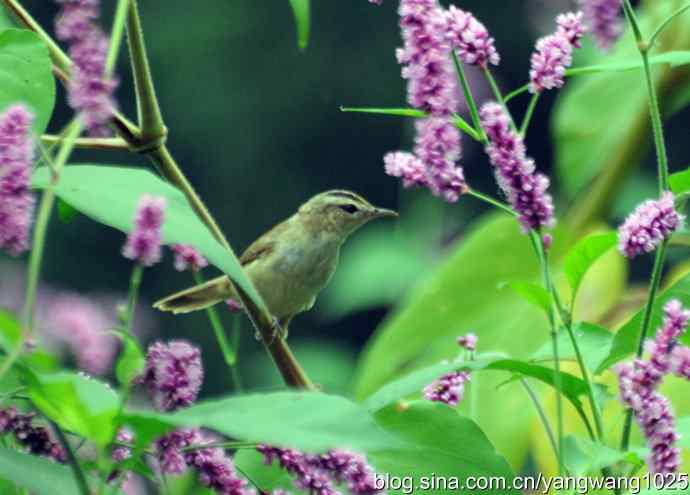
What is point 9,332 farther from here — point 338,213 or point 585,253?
point 338,213

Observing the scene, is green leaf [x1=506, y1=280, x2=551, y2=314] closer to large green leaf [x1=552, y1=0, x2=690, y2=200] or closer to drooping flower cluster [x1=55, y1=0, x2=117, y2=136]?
drooping flower cluster [x1=55, y1=0, x2=117, y2=136]

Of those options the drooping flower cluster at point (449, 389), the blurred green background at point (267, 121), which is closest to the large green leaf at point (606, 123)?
the drooping flower cluster at point (449, 389)

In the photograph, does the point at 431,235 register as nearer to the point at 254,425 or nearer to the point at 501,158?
the point at 501,158

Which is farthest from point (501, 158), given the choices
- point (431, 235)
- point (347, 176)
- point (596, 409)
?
point (347, 176)

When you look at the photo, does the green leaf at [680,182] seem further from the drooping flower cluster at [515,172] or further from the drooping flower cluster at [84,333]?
the drooping flower cluster at [84,333]

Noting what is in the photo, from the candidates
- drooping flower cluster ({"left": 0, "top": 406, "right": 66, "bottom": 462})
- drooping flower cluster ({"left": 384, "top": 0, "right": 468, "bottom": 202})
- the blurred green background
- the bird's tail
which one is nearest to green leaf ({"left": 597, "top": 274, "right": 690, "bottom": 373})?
drooping flower cluster ({"left": 384, "top": 0, "right": 468, "bottom": 202})

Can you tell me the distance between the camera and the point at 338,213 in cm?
269

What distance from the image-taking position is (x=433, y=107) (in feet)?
3.07

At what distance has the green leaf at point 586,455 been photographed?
0.85 m

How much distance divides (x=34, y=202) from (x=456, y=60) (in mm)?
337

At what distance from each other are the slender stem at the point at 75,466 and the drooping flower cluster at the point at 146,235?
0.37 feet

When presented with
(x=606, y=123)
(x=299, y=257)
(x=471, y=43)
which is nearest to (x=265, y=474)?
(x=471, y=43)

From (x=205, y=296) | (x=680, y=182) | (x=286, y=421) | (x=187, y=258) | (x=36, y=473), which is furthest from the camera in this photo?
(x=205, y=296)

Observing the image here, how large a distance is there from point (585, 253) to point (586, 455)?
0.18 meters
